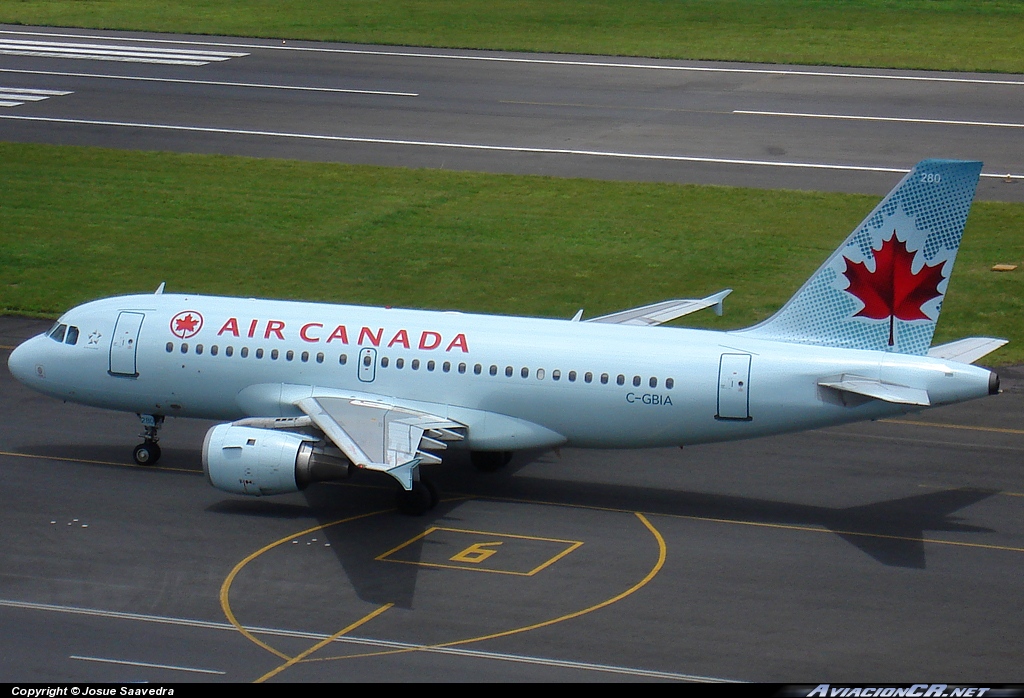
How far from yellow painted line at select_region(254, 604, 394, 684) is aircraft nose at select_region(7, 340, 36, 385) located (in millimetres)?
14881

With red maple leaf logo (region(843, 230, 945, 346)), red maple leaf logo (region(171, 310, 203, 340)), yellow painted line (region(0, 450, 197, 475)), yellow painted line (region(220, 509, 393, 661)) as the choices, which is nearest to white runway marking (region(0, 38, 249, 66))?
yellow painted line (region(0, 450, 197, 475))

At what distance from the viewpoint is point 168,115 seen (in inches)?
3125

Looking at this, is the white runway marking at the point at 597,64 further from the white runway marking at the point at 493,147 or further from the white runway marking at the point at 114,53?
the white runway marking at the point at 493,147

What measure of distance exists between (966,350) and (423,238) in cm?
3039

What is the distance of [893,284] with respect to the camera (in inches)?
1384

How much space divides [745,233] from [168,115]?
35.5 meters

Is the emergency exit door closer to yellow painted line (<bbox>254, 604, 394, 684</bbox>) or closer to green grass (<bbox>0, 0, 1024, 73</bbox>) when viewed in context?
yellow painted line (<bbox>254, 604, 394, 684</bbox>)

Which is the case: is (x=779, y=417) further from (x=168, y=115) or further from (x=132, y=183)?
(x=168, y=115)

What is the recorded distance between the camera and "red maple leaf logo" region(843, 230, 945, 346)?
34.9 m

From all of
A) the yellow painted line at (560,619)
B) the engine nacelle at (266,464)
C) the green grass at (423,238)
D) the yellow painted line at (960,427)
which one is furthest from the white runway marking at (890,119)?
the engine nacelle at (266,464)

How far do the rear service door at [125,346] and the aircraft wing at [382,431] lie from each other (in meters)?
5.38

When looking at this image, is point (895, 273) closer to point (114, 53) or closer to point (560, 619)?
point (560, 619)

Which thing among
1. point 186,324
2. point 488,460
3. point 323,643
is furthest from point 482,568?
point 186,324
